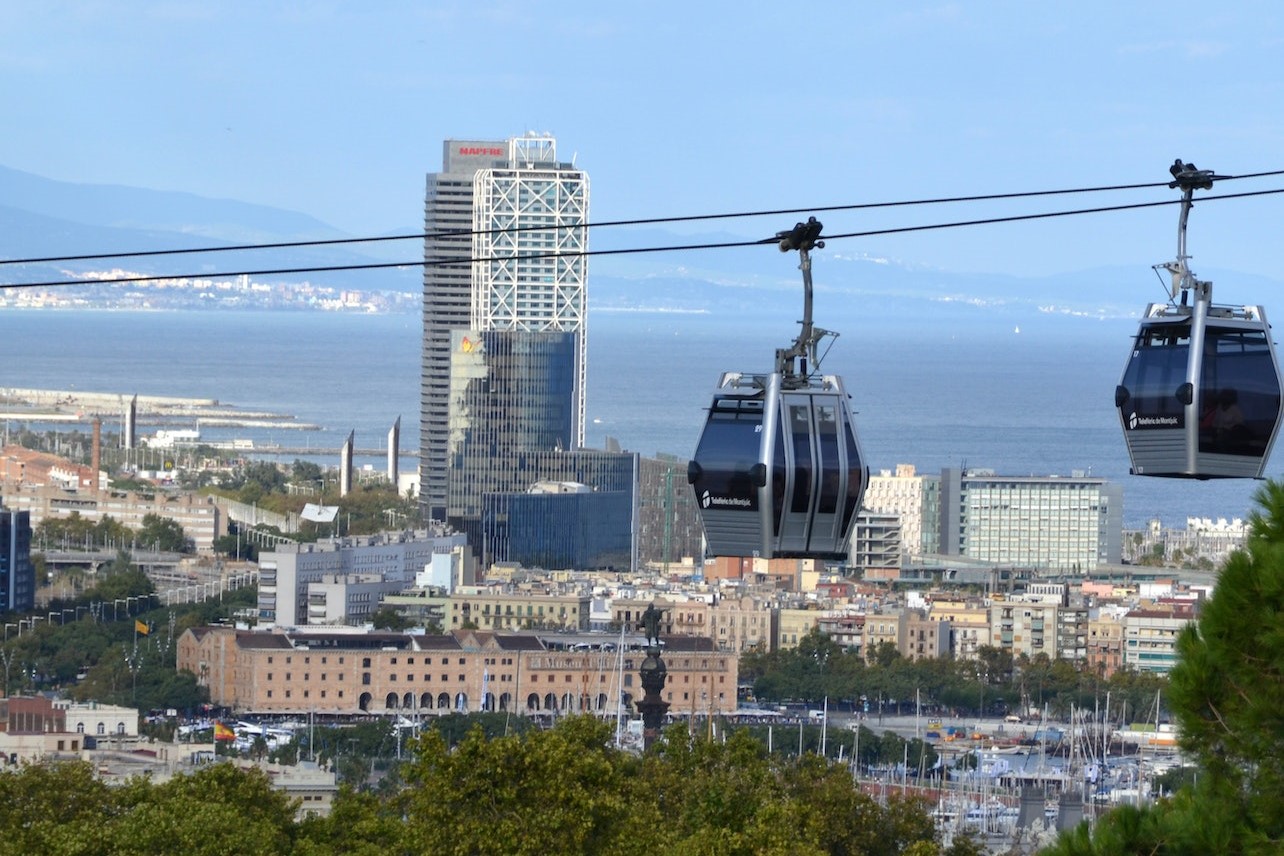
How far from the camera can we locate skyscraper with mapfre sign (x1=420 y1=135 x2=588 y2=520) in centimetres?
8319

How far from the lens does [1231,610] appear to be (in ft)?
34.0

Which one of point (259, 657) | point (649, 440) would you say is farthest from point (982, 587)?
point (649, 440)

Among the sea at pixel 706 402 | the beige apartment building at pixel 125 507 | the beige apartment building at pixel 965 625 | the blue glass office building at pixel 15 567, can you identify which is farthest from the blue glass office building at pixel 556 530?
the sea at pixel 706 402

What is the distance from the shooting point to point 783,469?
1176 cm

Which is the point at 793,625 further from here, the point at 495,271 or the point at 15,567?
the point at 495,271

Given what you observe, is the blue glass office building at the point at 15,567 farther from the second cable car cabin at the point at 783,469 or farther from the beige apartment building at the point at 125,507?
the second cable car cabin at the point at 783,469

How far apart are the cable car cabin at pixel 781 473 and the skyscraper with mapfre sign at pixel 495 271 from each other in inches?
2674

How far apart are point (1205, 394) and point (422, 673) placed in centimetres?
4328

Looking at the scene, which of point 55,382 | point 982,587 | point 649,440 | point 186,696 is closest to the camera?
point 186,696

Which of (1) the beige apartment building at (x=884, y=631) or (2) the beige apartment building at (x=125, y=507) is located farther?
(2) the beige apartment building at (x=125, y=507)

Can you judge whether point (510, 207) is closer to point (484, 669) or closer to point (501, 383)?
point (501, 383)

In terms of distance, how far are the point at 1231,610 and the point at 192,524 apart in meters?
72.4

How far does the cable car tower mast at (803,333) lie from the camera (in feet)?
36.1

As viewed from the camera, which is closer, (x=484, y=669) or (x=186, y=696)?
(x=186, y=696)
